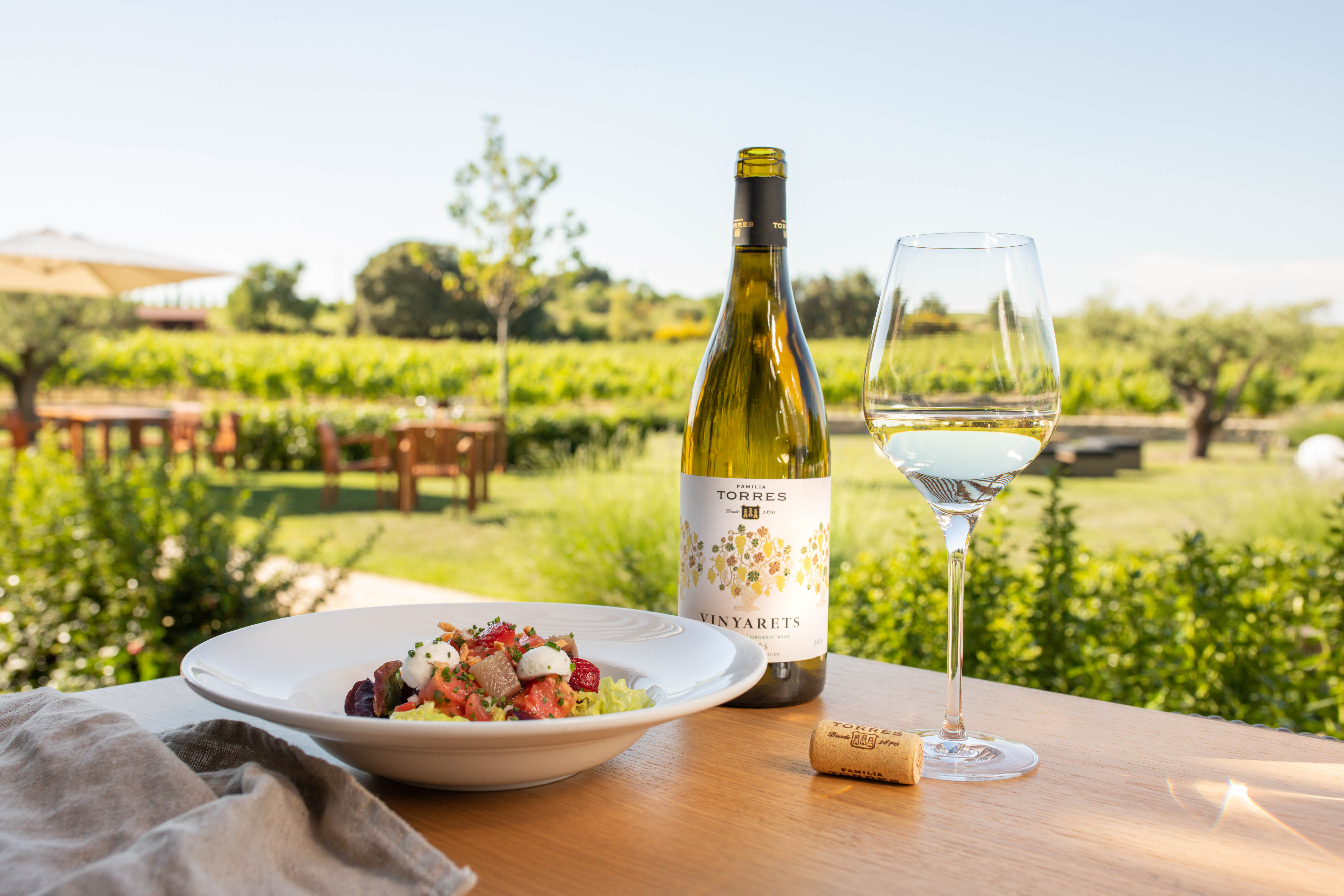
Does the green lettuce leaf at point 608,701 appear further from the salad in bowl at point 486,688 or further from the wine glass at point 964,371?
the wine glass at point 964,371

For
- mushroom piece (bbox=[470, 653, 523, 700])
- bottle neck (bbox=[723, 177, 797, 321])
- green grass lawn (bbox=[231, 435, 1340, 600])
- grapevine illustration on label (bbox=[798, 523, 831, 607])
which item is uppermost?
bottle neck (bbox=[723, 177, 797, 321])

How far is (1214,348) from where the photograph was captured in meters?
16.7

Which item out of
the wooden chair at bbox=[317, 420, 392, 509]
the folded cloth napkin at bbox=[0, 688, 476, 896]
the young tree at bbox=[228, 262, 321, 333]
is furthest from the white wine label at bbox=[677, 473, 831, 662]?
the young tree at bbox=[228, 262, 321, 333]

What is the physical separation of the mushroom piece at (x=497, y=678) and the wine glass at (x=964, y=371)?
37 cm

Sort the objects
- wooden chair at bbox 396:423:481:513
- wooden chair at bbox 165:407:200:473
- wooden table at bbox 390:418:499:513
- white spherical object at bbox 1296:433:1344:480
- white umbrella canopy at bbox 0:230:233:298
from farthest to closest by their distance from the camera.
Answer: wooden chair at bbox 165:407:200:473, white spherical object at bbox 1296:433:1344:480, wooden table at bbox 390:418:499:513, wooden chair at bbox 396:423:481:513, white umbrella canopy at bbox 0:230:233:298

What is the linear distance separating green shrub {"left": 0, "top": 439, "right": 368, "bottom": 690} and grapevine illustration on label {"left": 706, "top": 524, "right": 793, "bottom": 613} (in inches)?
108

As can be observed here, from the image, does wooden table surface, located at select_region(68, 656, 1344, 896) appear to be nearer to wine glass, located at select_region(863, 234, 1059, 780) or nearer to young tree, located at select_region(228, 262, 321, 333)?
wine glass, located at select_region(863, 234, 1059, 780)

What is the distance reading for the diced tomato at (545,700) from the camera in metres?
0.71

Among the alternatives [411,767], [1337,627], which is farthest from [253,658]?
[1337,627]

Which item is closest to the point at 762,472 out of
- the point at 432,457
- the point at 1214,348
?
the point at 432,457

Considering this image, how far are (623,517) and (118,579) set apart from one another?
7.57 ft

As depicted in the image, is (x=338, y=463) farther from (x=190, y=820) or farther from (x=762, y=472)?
(x=190, y=820)

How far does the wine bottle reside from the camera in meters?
0.98

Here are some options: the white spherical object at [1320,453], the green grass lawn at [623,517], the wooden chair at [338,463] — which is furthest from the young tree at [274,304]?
the white spherical object at [1320,453]
